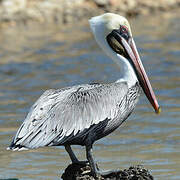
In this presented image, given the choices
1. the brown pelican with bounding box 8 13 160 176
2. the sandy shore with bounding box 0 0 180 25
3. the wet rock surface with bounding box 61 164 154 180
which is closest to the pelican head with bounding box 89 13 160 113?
the brown pelican with bounding box 8 13 160 176

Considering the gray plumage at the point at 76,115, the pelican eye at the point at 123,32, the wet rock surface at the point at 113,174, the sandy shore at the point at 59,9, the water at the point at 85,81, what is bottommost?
the sandy shore at the point at 59,9

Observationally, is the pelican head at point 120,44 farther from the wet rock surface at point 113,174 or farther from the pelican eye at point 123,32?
the wet rock surface at point 113,174

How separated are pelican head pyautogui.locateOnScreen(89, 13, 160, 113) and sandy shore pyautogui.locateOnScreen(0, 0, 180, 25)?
11956 millimetres

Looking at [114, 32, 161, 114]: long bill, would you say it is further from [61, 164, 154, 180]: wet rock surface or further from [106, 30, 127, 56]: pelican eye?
[61, 164, 154, 180]: wet rock surface

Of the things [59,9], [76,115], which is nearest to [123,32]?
[76,115]

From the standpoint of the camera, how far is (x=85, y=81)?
13.0 metres

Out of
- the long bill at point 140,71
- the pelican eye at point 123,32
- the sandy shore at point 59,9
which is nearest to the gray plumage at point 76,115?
the long bill at point 140,71

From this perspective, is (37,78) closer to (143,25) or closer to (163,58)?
(163,58)

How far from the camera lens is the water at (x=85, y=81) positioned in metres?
7.93

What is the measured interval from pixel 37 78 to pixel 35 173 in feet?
Result: 20.2

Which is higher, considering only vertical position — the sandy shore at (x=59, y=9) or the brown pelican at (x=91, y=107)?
the brown pelican at (x=91, y=107)

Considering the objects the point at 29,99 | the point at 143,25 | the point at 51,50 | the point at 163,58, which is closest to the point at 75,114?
the point at 29,99

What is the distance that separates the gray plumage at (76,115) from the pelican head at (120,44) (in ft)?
0.67

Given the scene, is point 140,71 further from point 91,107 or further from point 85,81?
point 85,81
